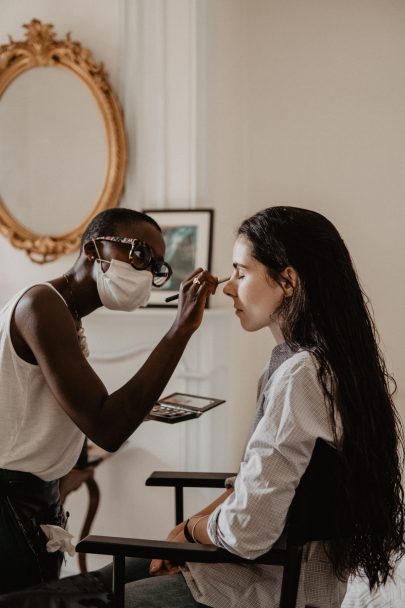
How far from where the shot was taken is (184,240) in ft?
8.03

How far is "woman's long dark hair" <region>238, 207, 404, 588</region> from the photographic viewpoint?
110 centimetres

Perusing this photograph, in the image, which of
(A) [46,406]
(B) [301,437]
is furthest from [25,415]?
(B) [301,437]

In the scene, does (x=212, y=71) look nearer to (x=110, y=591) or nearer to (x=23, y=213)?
(x=23, y=213)

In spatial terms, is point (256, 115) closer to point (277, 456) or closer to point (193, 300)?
point (193, 300)

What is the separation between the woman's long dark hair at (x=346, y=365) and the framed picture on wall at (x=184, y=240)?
1167 mm

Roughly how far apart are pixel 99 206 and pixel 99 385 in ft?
4.69

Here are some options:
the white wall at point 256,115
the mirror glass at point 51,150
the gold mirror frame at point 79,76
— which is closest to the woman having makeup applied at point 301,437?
the white wall at point 256,115

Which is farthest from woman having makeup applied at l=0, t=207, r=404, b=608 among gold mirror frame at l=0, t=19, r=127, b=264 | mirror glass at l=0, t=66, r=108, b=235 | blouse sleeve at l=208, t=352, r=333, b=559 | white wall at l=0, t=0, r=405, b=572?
mirror glass at l=0, t=66, r=108, b=235

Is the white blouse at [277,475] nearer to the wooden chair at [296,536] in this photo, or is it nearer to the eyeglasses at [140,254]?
the wooden chair at [296,536]

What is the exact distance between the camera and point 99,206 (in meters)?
2.57

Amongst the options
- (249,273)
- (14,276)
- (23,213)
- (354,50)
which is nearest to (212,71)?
(354,50)

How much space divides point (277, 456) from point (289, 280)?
0.36m

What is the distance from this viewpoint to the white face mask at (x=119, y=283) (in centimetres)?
147

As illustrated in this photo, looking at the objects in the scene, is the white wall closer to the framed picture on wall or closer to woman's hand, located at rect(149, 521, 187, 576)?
the framed picture on wall
